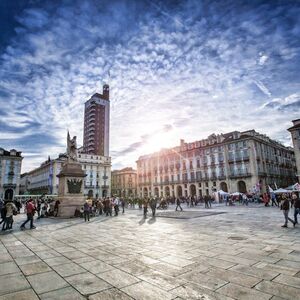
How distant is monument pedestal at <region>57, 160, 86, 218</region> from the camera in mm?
18078

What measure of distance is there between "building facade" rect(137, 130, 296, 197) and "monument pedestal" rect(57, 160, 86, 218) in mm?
37831

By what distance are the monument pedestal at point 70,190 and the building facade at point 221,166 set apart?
3783 cm

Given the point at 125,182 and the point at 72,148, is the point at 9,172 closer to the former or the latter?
the point at 125,182

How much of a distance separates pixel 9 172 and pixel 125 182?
45336 mm

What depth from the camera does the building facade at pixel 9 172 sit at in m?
60.5

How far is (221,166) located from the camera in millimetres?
55875

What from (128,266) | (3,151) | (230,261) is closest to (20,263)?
(128,266)

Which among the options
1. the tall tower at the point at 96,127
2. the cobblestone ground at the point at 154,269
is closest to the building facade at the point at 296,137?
the cobblestone ground at the point at 154,269

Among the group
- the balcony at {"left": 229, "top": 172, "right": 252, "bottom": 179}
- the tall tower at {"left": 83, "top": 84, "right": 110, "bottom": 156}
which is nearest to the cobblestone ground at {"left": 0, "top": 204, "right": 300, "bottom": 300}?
the balcony at {"left": 229, "top": 172, "right": 252, "bottom": 179}

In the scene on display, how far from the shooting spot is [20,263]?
18.2 ft

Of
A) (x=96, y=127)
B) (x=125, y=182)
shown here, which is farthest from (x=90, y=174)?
(x=96, y=127)

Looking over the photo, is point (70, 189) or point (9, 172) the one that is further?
point (9, 172)

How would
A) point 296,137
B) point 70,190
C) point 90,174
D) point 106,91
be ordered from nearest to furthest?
point 70,190
point 296,137
point 90,174
point 106,91

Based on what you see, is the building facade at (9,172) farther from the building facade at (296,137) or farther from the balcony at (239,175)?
the building facade at (296,137)
